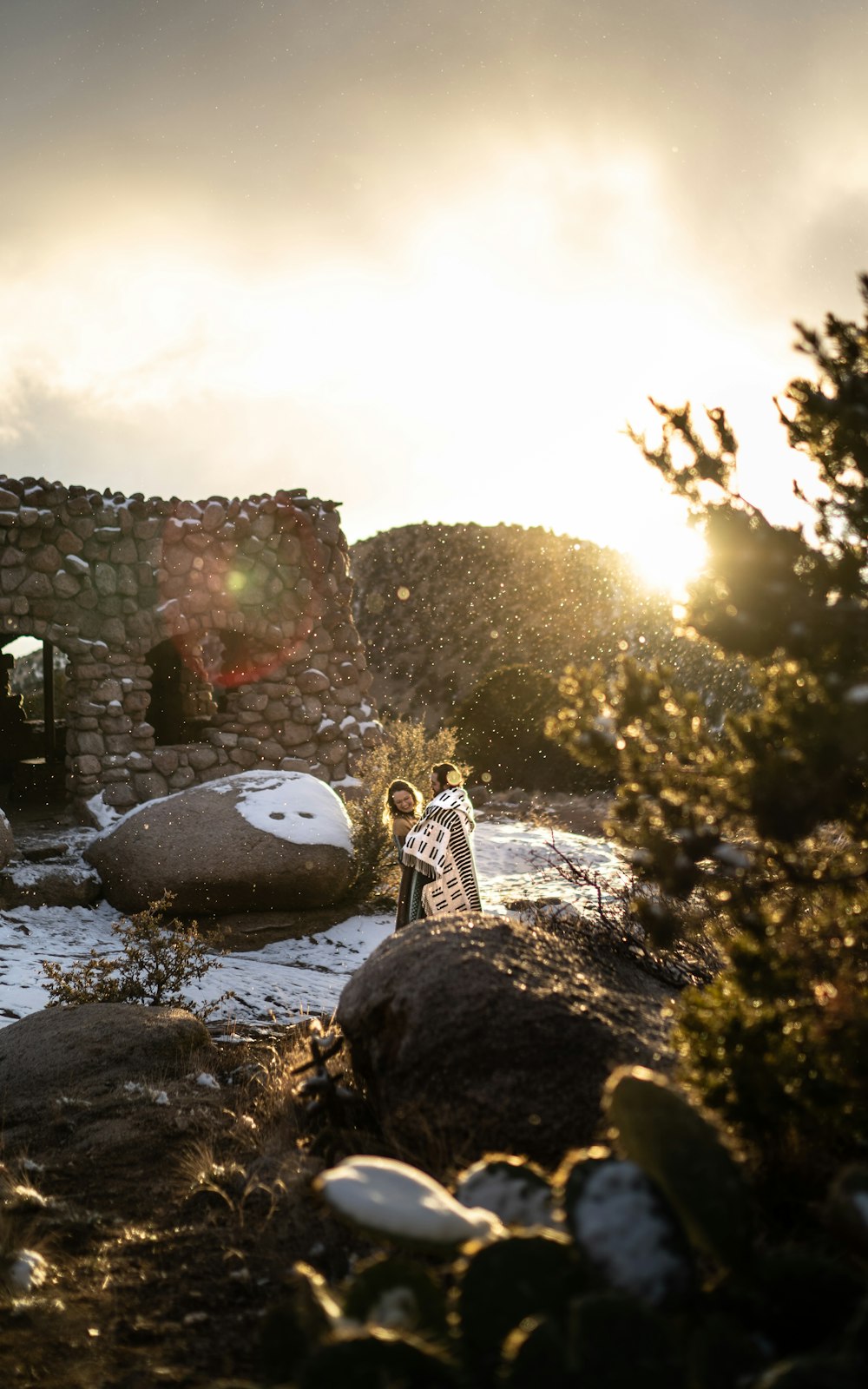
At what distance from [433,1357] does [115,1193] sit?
2.47 m

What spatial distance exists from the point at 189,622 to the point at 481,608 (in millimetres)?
30306

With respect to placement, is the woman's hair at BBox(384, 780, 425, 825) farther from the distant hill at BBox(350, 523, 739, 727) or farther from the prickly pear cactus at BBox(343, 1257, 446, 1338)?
the distant hill at BBox(350, 523, 739, 727)

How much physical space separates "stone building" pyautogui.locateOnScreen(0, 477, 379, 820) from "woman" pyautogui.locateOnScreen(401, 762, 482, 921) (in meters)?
6.55

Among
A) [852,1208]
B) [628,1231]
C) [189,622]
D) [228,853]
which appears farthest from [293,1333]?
[189,622]

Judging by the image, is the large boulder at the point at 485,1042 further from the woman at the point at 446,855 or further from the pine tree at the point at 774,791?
the woman at the point at 446,855

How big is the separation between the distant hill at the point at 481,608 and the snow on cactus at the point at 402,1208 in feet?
105

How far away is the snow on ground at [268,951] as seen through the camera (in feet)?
23.1

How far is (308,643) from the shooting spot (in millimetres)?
13625

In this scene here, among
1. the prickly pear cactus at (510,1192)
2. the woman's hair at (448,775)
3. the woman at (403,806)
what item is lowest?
the prickly pear cactus at (510,1192)

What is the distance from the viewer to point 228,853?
9.46 meters

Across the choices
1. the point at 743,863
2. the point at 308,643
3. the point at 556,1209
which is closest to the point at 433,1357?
the point at 556,1209

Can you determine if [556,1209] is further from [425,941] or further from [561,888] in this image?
[561,888]

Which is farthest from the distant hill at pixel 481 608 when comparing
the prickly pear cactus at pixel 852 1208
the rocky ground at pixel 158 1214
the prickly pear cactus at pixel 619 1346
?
the prickly pear cactus at pixel 619 1346

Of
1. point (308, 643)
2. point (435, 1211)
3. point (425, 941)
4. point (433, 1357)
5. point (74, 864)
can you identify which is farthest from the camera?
point (308, 643)
